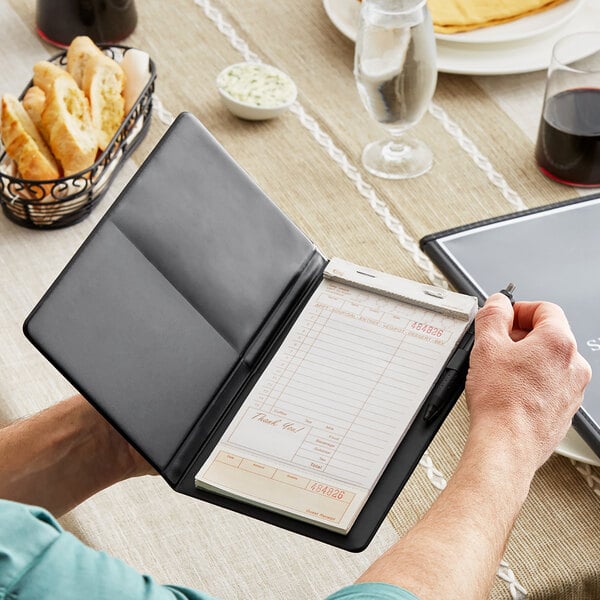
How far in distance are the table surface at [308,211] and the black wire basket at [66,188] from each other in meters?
0.02

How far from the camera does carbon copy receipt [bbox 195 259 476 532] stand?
799 millimetres

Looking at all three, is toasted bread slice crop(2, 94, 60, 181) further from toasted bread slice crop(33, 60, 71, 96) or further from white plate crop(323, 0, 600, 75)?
white plate crop(323, 0, 600, 75)

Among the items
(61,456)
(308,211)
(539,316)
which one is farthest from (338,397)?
(308,211)

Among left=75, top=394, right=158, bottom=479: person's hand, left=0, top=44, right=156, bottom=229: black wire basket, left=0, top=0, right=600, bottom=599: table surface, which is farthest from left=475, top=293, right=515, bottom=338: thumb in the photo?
left=0, top=44, right=156, bottom=229: black wire basket

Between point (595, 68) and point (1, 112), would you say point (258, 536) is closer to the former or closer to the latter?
point (1, 112)

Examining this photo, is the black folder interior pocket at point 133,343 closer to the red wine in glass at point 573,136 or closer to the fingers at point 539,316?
the fingers at point 539,316

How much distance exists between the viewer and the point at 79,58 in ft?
4.33

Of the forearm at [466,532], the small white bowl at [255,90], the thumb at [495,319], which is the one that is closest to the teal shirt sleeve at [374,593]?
the forearm at [466,532]

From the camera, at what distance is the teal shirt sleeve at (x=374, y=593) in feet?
2.37

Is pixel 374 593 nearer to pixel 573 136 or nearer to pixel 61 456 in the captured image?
pixel 61 456

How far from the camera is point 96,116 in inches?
49.6

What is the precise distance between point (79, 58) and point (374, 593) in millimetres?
854

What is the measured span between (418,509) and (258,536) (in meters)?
0.15

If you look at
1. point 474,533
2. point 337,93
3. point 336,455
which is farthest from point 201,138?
point 337,93
